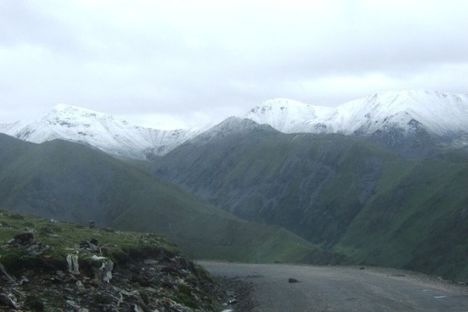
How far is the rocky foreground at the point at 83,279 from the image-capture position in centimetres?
4500

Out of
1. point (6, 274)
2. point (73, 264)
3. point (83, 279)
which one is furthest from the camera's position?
point (73, 264)

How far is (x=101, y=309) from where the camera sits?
45938 mm

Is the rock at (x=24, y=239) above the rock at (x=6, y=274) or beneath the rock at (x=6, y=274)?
above

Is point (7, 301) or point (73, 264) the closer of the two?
point (7, 301)

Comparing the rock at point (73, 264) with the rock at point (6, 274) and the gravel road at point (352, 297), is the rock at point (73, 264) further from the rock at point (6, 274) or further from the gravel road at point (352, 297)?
the gravel road at point (352, 297)

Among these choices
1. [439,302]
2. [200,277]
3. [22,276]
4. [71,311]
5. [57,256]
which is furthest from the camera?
[200,277]

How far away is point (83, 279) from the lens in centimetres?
5209

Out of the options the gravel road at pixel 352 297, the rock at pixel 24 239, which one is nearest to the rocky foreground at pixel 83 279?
the rock at pixel 24 239

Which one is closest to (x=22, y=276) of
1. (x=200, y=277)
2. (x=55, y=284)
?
(x=55, y=284)

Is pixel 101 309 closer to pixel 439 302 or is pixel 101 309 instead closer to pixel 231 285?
pixel 439 302

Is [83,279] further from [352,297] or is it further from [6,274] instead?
[352,297]

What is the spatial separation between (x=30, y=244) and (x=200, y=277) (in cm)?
3908

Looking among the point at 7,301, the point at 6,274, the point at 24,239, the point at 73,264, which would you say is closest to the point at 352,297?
the point at 73,264

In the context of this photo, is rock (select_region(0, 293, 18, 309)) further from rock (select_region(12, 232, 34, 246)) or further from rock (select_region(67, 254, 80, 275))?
rock (select_region(12, 232, 34, 246))
